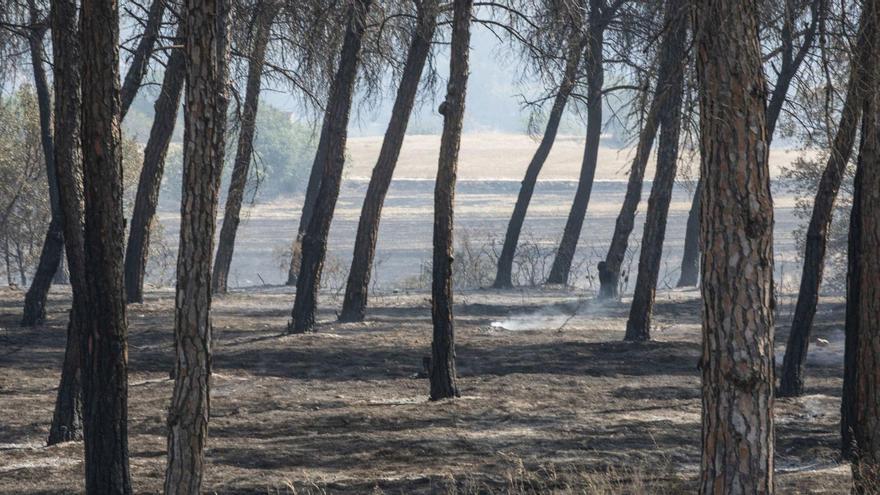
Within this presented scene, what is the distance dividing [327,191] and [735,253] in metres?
11.3

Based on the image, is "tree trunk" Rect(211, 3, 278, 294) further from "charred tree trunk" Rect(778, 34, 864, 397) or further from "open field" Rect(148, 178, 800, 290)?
"open field" Rect(148, 178, 800, 290)

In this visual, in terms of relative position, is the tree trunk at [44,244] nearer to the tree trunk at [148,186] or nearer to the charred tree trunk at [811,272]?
the tree trunk at [148,186]

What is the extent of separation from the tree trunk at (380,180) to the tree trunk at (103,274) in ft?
31.4

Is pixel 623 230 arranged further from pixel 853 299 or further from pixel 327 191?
pixel 853 299

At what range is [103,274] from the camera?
7750 mm

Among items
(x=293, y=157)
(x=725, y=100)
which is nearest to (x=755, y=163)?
(x=725, y=100)

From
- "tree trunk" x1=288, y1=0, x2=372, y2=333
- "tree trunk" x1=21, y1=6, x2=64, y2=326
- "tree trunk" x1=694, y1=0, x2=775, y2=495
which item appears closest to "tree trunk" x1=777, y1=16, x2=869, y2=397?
"tree trunk" x1=694, y1=0, x2=775, y2=495

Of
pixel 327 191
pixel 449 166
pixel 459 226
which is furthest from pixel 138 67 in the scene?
pixel 459 226

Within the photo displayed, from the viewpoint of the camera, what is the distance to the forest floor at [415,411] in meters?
8.94

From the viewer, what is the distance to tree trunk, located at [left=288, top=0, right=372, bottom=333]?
16.6 meters

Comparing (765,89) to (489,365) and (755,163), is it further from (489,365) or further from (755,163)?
(489,365)

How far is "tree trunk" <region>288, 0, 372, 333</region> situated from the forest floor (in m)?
0.53

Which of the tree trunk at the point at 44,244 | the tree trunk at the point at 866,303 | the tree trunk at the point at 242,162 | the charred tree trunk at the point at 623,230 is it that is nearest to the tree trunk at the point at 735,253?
the tree trunk at the point at 866,303

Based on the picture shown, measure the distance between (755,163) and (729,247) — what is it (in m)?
0.43
